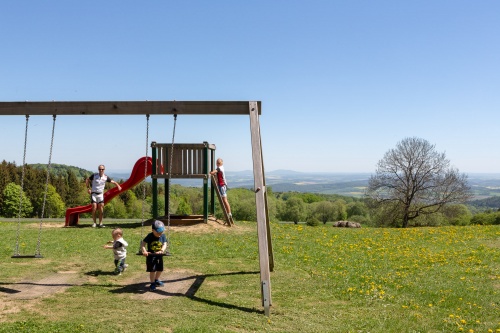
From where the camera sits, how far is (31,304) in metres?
7.11

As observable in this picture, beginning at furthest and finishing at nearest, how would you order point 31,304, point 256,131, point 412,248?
point 412,248
point 256,131
point 31,304

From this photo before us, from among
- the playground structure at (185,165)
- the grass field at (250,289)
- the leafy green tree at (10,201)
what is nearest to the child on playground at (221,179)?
the playground structure at (185,165)

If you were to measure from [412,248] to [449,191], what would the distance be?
107 ft

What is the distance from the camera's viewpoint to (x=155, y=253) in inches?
320

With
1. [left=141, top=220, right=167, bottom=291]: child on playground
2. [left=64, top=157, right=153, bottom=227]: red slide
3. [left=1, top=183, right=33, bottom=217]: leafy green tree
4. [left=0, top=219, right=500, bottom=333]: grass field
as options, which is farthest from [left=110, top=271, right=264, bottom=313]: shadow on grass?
[left=1, top=183, right=33, bottom=217]: leafy green tree

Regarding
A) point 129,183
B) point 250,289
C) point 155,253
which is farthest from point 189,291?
point 129,183

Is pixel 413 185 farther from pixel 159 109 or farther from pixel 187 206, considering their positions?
pixel 187 206

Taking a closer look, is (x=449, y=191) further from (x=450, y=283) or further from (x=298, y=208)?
(x=298, y=208)

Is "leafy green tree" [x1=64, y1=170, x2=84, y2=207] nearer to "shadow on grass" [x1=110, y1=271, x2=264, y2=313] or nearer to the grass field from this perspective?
the grass field

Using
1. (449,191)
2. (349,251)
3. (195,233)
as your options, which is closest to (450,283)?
(349,251)

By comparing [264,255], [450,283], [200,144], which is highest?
[200,144]

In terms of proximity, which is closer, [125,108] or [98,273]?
[125,108]

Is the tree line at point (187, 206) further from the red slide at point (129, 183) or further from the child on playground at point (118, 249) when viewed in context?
the child on playground at point (118, 249)

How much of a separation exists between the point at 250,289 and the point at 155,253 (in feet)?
6.56
